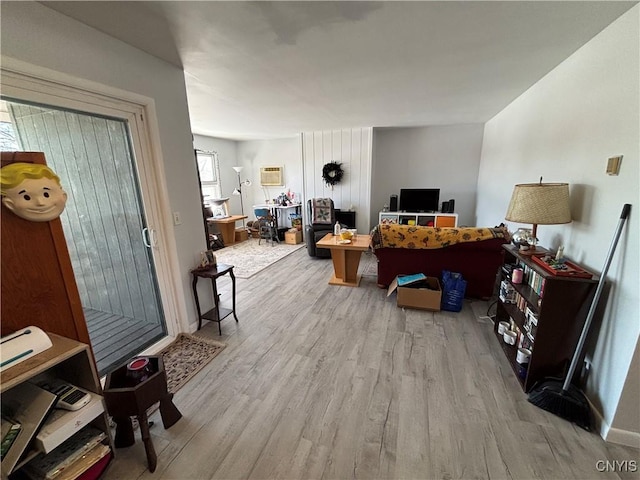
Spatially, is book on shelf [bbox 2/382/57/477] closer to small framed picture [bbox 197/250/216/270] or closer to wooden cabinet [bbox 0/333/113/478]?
wooden cabinet [bbox 0/333/113/478]

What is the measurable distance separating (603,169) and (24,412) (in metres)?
3.27

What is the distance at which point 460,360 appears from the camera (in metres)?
2.04

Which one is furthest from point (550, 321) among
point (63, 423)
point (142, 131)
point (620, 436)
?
point (142, 131)

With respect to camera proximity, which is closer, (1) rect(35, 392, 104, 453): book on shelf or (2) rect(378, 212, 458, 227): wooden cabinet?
(1) rect(35, 392, 104, 453): book on shelf

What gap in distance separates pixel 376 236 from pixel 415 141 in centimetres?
341

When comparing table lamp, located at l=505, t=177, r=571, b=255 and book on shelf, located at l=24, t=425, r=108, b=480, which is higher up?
table lamp, located at l=505, t=177, r=571, b=255

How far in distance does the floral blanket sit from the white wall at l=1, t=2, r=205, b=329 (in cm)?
203

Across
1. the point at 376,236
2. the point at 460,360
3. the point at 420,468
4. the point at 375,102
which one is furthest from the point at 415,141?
the point at 420,468

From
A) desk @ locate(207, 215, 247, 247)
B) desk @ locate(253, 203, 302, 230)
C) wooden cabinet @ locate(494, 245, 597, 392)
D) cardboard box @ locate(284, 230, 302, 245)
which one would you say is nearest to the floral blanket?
wooden cabinet @ locate(494, 245, 597, 392)

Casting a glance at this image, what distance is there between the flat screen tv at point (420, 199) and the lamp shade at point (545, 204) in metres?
3.46

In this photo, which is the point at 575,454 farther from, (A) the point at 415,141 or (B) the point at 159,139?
(A) the point at 415,141

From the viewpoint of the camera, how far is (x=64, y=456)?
1.12m

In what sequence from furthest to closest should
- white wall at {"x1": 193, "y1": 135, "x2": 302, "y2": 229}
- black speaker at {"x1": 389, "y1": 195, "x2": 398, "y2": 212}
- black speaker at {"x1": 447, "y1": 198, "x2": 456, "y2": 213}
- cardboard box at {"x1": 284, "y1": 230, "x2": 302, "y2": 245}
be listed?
white wall at {"x1": 193, "y1": 135, "x2": 302, "y2": 229}
cardboard box at {"x1": 284, "y1": 230, "x2": 302, "y2": 245}
black speaker at {"x1": 389, "y1": 195, "x2": 398, "y2": 212}
black speaker at {"x1": 447, "y1": 198, "x2": 456, "y2": 213}

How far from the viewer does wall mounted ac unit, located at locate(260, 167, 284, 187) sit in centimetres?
655
